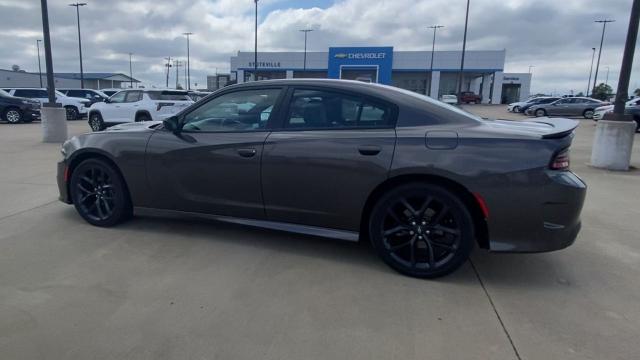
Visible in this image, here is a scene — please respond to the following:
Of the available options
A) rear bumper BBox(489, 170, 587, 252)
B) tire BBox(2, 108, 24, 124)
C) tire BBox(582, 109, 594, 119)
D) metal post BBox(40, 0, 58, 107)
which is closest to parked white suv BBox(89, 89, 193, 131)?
metal post BBox(40, 0, 58, 107)

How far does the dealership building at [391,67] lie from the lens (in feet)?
175

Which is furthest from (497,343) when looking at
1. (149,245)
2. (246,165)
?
(149,245)

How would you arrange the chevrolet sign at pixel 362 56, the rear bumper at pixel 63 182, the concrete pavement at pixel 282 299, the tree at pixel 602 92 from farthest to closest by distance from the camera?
the tree at pixel 602 92 < the chevrolet sign at pixel 362 56 < the rear bumper at pixel 63 182 < the concrete pavement at pixel 282 299

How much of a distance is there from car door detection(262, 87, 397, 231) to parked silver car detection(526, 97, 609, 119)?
2960cm

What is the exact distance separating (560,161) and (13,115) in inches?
832

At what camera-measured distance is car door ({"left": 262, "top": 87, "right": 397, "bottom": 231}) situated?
3385 mm

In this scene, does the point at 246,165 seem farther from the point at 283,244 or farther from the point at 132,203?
the point at 132,203

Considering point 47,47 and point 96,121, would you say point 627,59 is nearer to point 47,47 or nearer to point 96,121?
point 47,47

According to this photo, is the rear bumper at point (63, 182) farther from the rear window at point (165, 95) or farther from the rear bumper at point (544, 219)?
the rear window at point (165, 95)

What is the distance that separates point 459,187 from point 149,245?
2785mm

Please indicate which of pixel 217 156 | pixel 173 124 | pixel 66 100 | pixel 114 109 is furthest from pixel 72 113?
pixel 217 156

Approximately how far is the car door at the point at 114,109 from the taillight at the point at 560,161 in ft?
46.6

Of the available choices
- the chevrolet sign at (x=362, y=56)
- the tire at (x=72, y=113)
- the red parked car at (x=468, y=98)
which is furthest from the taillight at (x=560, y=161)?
the chevrolet sign at (x=362, y=56)

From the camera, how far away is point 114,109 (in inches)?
568
